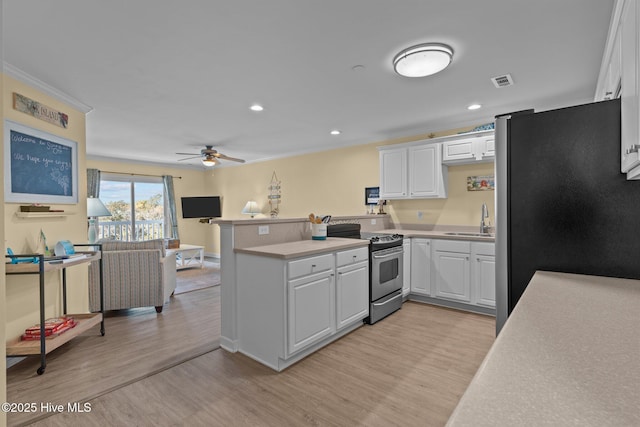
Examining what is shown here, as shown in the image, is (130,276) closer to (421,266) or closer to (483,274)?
(421,266)

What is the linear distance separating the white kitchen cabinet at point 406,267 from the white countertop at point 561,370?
9.76 ft

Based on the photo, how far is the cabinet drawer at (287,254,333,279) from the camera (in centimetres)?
234

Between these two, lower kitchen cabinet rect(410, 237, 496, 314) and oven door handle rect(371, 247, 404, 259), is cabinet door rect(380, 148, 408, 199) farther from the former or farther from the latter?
oven door handle rect(371, 247, 404, 259)

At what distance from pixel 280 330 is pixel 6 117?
287 centimetres

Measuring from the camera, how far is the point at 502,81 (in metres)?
2.85

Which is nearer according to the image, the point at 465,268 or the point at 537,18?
the point at 537,18

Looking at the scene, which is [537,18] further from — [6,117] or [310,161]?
[310,161]

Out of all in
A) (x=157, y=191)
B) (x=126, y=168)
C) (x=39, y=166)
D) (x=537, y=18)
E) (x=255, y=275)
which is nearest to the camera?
(x=537, y=18)

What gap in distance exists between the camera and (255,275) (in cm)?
250

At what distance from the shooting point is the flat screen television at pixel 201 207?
24.7ft

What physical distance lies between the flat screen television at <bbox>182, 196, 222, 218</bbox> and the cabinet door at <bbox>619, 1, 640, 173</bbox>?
7.63m

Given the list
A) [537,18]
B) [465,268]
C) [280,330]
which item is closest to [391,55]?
[537,18]

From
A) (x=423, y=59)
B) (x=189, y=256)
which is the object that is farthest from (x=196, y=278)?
(x=423, y=59)

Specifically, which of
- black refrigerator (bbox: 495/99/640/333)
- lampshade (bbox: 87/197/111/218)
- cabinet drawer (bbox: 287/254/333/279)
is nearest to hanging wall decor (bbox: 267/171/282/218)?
lampshade (bbox: 87/197/111/218)
